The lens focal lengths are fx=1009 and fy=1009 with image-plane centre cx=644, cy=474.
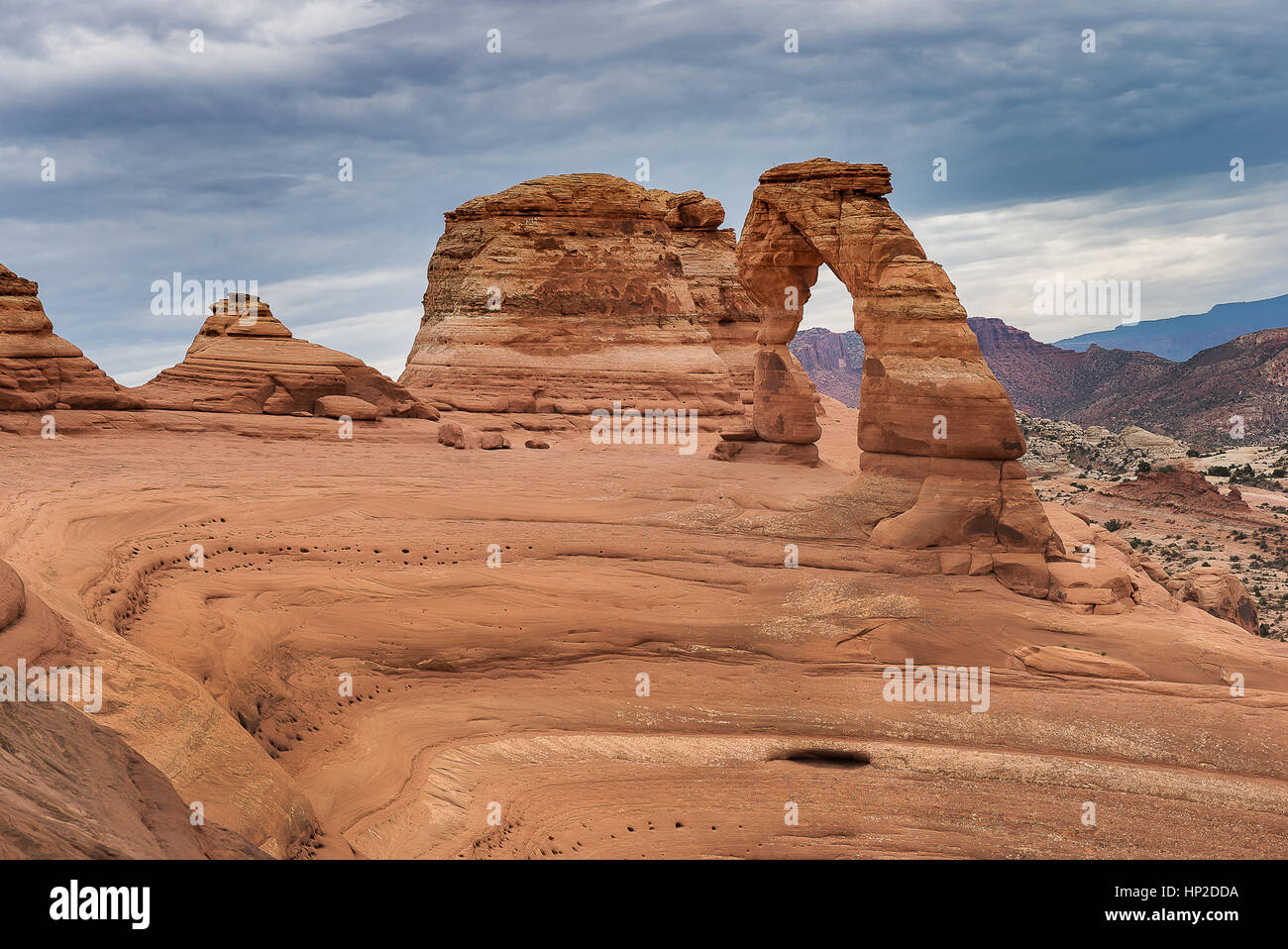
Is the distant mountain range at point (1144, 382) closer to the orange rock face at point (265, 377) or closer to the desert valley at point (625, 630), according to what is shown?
the orange rock face at point (265, 377)

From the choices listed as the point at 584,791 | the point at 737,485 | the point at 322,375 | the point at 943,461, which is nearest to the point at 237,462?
the point at 322,375

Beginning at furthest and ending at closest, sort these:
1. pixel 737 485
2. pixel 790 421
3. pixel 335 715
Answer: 1. pixel 790 421
2. pixel 737 485
3. pixel 335 715

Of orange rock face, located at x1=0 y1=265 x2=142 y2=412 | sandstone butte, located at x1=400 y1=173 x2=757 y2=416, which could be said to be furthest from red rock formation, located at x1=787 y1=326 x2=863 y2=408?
orange rock face, located at x1=0 y1=265 x2=142 y2=412

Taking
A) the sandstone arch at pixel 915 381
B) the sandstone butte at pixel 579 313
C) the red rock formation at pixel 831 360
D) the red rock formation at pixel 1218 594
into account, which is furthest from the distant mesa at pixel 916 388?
the red rock formation at pixel 831 360

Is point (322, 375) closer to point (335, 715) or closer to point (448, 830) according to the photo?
point (335, 715)

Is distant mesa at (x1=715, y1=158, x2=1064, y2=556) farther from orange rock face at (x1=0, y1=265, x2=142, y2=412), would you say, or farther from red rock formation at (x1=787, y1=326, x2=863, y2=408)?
red rock formation at (x1=787, y1=326, x2=863, y2=408)

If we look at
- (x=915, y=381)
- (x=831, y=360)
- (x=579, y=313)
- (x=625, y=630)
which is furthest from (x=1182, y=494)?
(x=831, y=360)

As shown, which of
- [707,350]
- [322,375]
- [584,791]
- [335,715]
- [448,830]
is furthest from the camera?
Answer: [707,350]
